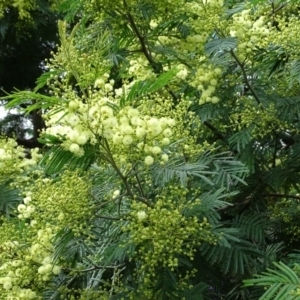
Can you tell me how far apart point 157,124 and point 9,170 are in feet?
4.38

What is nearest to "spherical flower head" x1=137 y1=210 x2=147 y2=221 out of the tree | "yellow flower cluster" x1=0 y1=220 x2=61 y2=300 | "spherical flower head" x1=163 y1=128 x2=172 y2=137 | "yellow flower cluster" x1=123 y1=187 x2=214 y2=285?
"yellow flower cluster" x1=123 y1=187 x2=214 y2=285

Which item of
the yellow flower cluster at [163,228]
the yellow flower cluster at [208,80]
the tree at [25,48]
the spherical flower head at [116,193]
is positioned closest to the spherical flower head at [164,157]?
the yellow flower cluster at [163,228]

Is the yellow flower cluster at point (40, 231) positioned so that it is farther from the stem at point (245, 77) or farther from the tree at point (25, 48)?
the tree at point (25, 48)

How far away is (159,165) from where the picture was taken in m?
1.81

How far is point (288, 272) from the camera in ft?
5.08

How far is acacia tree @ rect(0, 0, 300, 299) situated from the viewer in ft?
5.31

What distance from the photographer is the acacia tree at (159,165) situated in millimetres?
1619

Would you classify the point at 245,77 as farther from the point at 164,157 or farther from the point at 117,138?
the point at 117,138

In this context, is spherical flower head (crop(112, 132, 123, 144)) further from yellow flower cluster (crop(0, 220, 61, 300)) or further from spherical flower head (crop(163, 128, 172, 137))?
yellow flower cluster (crop(0, 220, 61, 300))

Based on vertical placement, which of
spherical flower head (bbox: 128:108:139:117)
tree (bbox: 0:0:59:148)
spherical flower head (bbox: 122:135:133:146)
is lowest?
tree (bbox: 0:0:59:148)

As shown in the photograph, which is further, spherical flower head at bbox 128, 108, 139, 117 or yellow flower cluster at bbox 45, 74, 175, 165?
spherical flower head at bbox 128, 108, 139, 117

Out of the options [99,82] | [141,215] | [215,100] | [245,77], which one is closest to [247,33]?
[245,77]

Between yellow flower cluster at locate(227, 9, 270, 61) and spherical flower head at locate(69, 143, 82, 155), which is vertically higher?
spherical flower head at locate(69, 143, 82, 155)

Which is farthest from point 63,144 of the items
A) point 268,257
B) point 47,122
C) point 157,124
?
point 268,257
